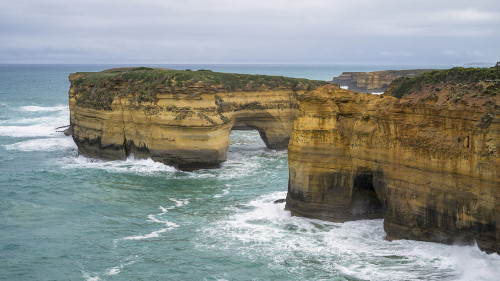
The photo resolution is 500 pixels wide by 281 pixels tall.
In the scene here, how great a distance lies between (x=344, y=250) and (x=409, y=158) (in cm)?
445

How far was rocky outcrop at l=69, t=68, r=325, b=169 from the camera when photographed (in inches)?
1481

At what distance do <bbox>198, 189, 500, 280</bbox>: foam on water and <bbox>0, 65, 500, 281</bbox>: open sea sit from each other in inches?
1.6

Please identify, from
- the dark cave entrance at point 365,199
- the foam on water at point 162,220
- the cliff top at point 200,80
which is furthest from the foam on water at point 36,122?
the dark cave entrance at point 365,199

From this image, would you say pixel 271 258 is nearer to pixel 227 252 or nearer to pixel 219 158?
pixel 227 252

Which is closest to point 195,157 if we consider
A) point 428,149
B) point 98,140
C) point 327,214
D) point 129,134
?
point 129,134

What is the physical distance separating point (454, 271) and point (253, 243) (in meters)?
7.96

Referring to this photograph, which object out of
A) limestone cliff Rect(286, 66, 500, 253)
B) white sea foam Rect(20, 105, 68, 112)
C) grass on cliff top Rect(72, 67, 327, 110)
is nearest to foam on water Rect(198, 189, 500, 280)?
limestone cliff Rect(286, 66, 500, 253)

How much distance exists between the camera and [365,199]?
2422cm

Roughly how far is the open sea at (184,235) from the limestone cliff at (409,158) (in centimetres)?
85

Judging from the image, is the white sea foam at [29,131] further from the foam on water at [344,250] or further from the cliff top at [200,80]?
the foam on water at [344,250]

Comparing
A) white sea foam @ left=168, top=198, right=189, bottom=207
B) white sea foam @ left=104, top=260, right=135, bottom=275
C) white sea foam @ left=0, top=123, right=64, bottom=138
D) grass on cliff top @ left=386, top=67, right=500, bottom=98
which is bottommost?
white sea foam @ left=104, top=260, right=135, bottom=275

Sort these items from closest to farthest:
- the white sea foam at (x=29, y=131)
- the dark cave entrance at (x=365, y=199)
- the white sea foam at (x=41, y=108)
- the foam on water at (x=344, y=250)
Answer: the foam on water at (x=344, y=250)
the dark cave entrance at (x=365, y=199)
the white sea foam at (x=29, y=131)
the white sea foam at (x=41, y=108)

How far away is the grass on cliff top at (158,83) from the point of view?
38938mm

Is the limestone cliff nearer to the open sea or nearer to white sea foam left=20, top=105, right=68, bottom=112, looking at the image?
the open sea
